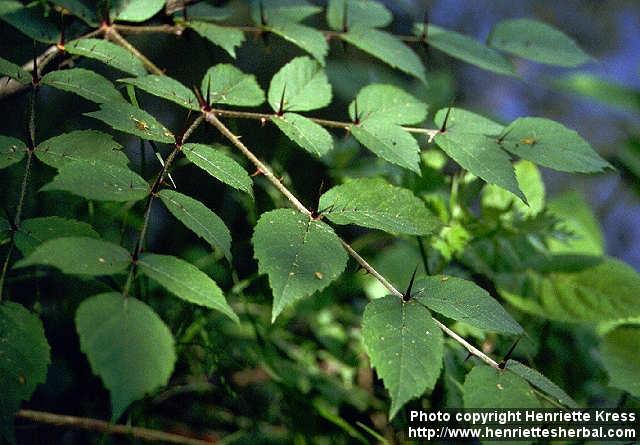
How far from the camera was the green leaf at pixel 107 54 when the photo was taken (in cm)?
85

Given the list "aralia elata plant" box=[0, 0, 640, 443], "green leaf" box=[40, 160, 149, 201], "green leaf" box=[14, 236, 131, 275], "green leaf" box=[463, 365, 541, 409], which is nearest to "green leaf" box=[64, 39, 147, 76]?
"aralia elata plant" box=[0, 0, 640, 443]

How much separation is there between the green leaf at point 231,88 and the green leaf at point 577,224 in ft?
2.72

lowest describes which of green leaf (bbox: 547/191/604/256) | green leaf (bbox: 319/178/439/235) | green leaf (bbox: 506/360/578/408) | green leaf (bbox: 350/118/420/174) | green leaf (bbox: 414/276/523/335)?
green leaf (bbox: 547/191/604/256)

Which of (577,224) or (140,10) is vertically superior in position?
(140,10)

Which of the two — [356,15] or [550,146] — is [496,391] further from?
[356,15]

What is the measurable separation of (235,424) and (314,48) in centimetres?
84

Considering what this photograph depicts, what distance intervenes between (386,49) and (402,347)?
24.6 inches

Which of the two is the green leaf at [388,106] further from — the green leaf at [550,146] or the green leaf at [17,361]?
the green leaf at [17,361]

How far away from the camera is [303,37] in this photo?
102cm

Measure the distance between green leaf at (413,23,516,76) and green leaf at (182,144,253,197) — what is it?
0.52 meters

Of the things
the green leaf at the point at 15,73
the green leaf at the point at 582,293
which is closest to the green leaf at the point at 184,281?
the green leaf at the point at 15,73

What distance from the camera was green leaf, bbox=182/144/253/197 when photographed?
720 millimetres

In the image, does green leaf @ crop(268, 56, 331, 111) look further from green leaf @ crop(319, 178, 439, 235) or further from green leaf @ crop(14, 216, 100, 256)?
green leaf @ crop(14, 216, 100, 256)

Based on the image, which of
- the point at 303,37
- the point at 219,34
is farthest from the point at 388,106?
the point at 219,34
